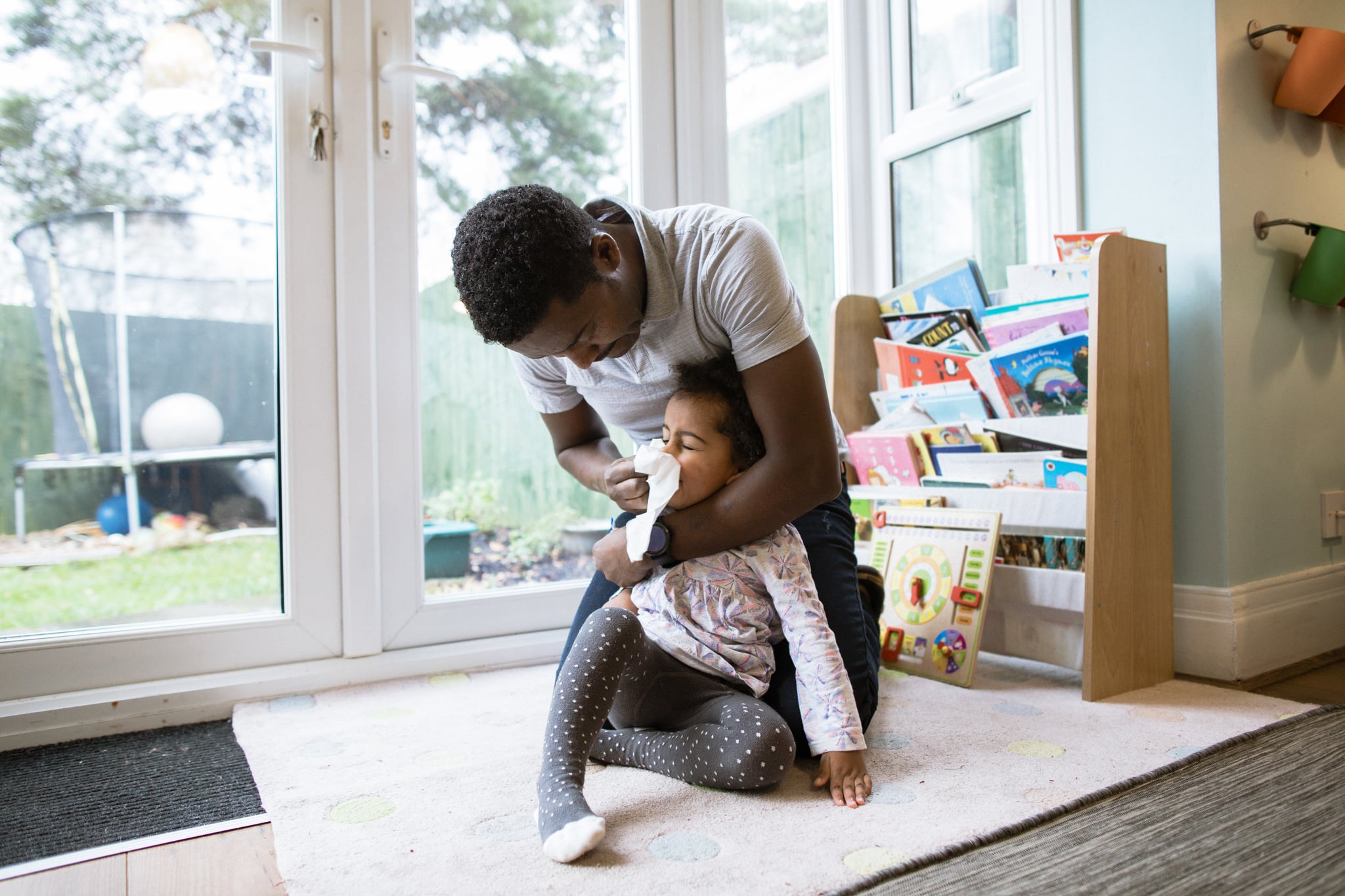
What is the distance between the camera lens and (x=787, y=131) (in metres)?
2.14

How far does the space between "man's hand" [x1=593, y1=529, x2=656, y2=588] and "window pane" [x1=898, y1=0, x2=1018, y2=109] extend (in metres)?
1.43

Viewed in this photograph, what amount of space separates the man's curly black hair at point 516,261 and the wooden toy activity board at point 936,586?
0.91m

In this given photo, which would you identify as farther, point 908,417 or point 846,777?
point 908,417

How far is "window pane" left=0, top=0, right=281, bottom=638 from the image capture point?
4.52 feet

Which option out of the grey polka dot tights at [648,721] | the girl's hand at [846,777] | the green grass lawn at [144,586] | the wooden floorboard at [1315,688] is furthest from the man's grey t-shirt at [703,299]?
the wooden floorboard at [1315,688]

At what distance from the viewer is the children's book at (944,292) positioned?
1.70 metres

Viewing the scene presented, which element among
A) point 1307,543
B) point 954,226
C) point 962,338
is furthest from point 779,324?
point 1307,543

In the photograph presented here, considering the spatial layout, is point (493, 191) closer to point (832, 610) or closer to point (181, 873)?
point (832, 610)

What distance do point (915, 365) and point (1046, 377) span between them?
0.30 meters

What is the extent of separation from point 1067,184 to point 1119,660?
95 cm

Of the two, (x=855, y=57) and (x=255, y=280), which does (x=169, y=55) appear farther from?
(x=855, y=57)

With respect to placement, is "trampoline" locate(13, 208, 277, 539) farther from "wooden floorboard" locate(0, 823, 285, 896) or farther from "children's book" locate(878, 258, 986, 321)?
"children's book" locate(878, 258, 986, 321)

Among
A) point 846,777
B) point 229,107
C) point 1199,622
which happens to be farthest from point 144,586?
point 1199,622

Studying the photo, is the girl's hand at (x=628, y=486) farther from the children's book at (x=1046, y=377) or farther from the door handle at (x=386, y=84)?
the door handle at (x=386, y=84)
